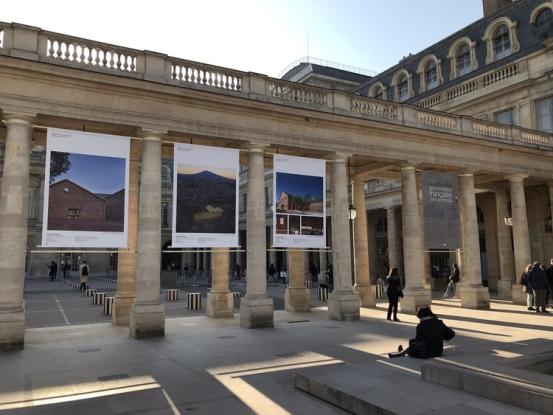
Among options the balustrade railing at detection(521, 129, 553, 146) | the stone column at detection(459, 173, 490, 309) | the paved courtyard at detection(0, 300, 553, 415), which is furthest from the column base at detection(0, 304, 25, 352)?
the balustrade railing at detection(521, 129, 553, 146)

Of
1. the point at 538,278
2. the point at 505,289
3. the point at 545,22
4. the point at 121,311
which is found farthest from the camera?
the point at 505,289

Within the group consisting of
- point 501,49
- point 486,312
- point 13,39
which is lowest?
point 486,312

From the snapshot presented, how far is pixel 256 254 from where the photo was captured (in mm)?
14938

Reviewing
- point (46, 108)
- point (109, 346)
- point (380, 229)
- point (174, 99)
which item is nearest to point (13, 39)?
point (46, 108)

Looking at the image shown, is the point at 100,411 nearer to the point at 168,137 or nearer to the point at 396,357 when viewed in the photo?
the point at 396,357

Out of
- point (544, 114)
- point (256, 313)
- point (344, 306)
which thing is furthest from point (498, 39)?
point (256, 313)

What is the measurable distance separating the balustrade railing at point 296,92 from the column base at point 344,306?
6.77 m

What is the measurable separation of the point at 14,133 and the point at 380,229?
101 ft

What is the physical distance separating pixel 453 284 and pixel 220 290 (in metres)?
15.2

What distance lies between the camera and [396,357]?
9141 millimetres

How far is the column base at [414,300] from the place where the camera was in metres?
18.0

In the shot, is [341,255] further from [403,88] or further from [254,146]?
[403,88]

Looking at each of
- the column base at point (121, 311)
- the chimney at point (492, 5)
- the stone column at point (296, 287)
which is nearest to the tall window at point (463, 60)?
the chimney at point (492, 5)

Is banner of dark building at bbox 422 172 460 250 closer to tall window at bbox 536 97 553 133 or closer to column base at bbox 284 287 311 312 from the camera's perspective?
column base at bbox 284 287 311 312
